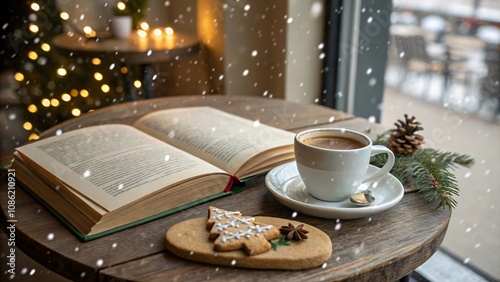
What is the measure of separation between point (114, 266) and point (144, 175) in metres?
0.19

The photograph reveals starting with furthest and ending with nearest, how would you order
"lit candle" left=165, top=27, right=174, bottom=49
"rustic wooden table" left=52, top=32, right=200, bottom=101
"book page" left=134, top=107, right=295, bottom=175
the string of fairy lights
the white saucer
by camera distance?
the string of fairy lights → "lit candle" left=165, top=27, right=174, bottom=49 → "rustic wooden table" left=52, top=32, right=200, bottom=101 → "book page" left=134, top=107, right=295, bottom=175 → the white saucer

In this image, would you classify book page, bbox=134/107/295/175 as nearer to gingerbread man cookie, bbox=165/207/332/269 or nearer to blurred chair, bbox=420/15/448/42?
gingerbread man cookie, bbox=165/207/332/269

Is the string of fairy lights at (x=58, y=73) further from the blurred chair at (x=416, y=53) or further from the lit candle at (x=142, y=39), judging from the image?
the blurred chair at (x=416, y=53)

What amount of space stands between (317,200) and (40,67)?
82.9 inches

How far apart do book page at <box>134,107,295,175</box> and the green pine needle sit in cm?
19

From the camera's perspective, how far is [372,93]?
207 centimetres

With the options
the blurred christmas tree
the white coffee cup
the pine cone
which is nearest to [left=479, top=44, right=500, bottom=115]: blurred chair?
the pine cone

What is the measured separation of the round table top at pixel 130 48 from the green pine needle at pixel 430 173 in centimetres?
129

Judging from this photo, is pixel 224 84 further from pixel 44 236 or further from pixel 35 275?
pixel 44 236

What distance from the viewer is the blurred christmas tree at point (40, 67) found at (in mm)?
2523

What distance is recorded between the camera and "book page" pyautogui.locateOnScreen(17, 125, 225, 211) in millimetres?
754

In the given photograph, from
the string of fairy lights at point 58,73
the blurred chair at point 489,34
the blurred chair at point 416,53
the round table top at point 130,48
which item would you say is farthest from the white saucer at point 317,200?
the string of fairy lights at point 58,73

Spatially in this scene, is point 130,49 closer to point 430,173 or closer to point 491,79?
point 491,79

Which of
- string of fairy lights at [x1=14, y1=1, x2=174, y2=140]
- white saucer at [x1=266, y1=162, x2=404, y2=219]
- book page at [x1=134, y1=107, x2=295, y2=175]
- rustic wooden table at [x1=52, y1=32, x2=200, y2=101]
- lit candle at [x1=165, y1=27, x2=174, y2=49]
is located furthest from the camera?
string of fairy lights at [x1=14, y1=1, x2=174, y2=140]
